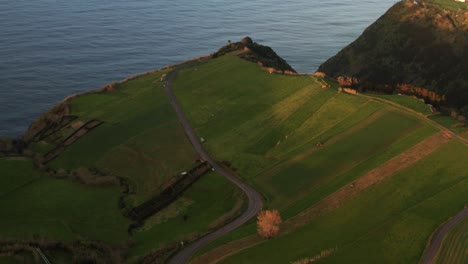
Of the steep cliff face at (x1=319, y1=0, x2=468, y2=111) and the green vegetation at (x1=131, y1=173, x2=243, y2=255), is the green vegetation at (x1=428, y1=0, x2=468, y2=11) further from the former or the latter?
the green vegetation at (x1=131, y1=173, x2=243, y2=255)

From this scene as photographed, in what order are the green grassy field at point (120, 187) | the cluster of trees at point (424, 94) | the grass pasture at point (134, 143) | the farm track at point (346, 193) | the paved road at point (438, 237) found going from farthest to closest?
the cluster of trees at point (424, 94) → the grass pasture at point (134, 143) → the green grassy field at point (120, 187) → the farm track at point (346, 193) → the paved road at point (438, 237)

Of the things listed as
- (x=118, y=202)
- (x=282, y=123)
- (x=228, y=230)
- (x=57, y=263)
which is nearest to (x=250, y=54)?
(x=282, y=123)

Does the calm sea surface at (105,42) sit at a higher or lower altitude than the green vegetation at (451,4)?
lower

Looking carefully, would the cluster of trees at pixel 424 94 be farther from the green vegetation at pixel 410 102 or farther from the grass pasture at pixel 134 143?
the grass pasture at pixel 134 143

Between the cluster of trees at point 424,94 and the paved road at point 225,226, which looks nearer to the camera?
the paved road at point 225,226

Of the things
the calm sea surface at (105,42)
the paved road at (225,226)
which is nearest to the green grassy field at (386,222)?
the paved road at (225,226)

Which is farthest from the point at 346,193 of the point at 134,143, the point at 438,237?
the point at 134,143
